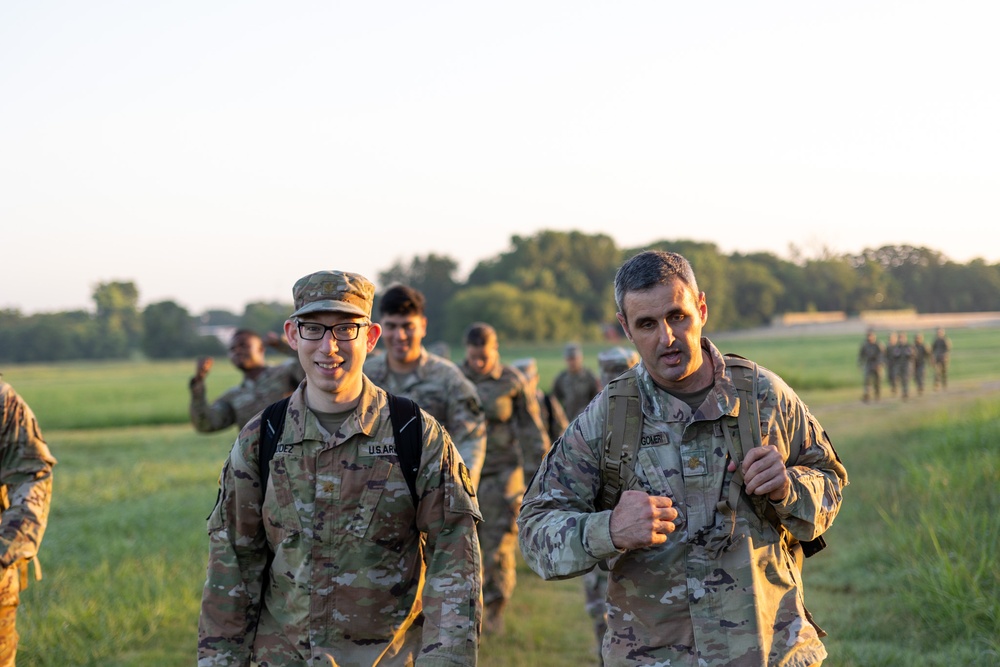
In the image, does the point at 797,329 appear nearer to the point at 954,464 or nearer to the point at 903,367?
the point at 903,367

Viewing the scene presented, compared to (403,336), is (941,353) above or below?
below

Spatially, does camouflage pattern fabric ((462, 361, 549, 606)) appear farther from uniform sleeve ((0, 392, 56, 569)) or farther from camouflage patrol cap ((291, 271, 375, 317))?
camouflage patrol cap ((291, 271, 375, 317))

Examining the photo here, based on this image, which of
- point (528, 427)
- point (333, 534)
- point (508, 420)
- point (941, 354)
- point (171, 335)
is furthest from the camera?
point (171, 335)

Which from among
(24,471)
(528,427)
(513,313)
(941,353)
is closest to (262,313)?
(513,313)

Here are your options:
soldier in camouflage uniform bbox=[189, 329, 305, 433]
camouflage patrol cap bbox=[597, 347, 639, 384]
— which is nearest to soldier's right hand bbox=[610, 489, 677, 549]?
soldier in camouflage uniform bbox=[189, 329, 305, 433]

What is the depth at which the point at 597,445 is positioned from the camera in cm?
319

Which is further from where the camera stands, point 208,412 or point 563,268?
point 563,268

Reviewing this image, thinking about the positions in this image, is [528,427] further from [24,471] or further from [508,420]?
[24,471]

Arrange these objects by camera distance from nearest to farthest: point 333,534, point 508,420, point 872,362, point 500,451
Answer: point 333,534
point 500,451
point 508,420
point 872,362

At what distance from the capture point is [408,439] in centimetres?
358

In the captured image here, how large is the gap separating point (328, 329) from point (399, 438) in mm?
455

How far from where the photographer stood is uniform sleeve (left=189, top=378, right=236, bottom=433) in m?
7.67

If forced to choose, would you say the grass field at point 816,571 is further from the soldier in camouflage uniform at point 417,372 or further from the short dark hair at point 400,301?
the short dark hair at point 400,301

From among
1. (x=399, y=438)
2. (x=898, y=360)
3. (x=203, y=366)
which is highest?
(x=203, y=366)
